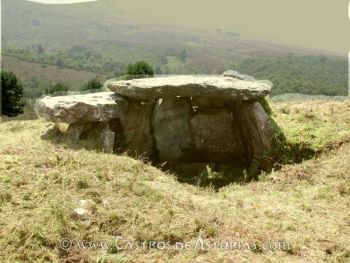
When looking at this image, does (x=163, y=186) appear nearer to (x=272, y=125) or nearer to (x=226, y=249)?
(x=226, y=249)

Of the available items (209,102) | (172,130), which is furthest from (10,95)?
(209,102)

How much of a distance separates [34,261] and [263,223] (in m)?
5.91

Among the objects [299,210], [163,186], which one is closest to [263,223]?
[299,210]

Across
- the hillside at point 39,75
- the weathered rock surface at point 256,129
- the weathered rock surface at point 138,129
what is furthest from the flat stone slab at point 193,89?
the hillside at point 39,75

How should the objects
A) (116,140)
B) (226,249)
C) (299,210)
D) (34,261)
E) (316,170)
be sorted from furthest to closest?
(116,140)
(316,170)
(299,210)
(226,249)
(34,261)

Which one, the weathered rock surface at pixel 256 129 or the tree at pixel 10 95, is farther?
the tree at pixel 10 95

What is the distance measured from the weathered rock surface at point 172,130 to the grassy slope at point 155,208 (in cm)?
393

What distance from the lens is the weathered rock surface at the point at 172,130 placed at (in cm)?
1948

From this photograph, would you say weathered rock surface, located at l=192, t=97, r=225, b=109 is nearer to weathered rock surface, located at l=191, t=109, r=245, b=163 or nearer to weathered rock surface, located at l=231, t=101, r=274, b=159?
weathered rock surface, located at l=191, t=109, r=245, b=163

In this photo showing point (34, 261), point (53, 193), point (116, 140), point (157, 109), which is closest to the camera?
point (34, 261)

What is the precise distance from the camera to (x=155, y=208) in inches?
472

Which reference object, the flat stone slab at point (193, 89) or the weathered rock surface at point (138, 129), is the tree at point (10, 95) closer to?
the weathered rock surface at point (138, 129)

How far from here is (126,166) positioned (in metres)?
14.8

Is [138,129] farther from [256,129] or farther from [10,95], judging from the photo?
[10,95]
